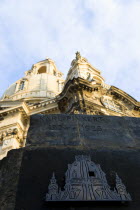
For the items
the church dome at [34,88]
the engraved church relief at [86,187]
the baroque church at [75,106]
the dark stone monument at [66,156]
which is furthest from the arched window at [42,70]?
the engraved church relief at [86,187]

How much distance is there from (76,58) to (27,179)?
24895 millimetres

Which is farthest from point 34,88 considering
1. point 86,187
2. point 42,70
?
→ point 86,187

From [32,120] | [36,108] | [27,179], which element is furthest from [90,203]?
[36,108]

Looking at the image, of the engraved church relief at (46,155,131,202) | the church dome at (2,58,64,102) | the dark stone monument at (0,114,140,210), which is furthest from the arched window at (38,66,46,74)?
the engraved church relief at (46,155,131,202)

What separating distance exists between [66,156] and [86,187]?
83cm

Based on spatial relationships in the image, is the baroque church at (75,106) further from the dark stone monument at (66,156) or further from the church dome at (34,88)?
the church dome at (34,88)

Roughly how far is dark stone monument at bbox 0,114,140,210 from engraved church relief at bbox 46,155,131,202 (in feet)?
0.28

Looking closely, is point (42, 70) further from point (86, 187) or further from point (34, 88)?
point (86, 187)

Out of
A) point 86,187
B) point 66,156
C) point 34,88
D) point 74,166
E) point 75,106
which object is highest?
point 34,88

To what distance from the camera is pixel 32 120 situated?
5.34 m

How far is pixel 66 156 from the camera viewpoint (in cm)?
437

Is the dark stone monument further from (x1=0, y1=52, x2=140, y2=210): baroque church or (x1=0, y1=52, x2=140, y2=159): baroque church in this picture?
(x1=0, y1=52, x2=140, y2=159): baroque church

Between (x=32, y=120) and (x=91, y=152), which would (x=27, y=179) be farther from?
(x=32, y=120)

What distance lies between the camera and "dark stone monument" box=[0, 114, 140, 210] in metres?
3.60
